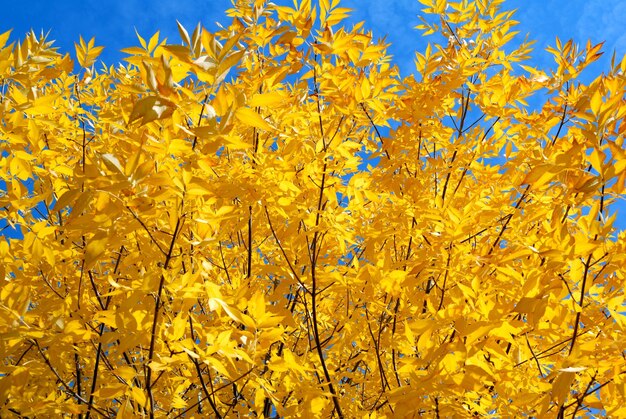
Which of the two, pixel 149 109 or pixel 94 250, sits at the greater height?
pixel 149 109

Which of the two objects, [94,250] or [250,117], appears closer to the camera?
[250,117]

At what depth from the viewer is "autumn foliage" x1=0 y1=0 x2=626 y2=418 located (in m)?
1.39

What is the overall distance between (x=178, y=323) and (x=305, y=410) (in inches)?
19.9

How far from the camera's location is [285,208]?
187cm

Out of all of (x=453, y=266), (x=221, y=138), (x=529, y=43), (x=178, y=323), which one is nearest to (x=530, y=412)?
(x=453, y=266)

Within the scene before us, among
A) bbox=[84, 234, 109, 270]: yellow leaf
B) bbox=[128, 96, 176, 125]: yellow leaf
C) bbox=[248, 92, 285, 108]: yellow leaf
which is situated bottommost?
bbox=[84, 234, 109, 270]: yellow leaf

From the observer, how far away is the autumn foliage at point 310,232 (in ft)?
4.57

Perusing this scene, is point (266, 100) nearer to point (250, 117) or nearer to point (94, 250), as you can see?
point (250, 117)

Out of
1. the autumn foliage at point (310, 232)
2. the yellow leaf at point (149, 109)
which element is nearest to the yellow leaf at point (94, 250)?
the autumn foliage at point (310, 232)

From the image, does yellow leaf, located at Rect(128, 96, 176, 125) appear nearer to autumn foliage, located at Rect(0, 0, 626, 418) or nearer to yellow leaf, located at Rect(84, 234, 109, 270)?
autumn foliage, located at Rect(0, 0, 626, 418)

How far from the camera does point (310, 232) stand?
1.94 metres

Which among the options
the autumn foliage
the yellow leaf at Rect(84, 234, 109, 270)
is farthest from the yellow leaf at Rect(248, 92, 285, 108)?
the yellow leaf at Rect(84, 234, 109, 270)

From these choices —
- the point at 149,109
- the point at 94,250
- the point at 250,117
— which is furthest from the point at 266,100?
the point at 94,250

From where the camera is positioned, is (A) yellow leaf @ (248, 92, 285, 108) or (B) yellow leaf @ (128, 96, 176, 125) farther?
(A) yellow leaf @ (248, 92, 285, 108)
